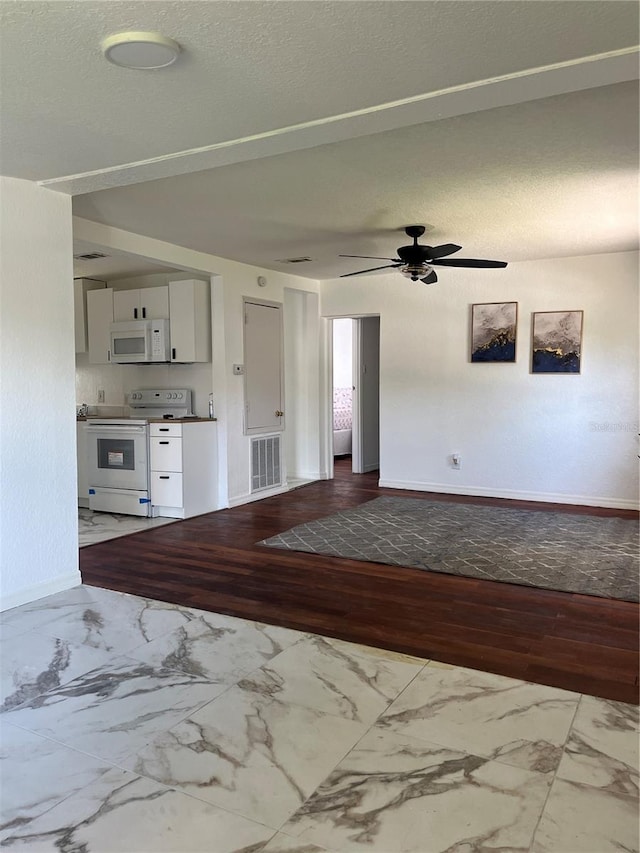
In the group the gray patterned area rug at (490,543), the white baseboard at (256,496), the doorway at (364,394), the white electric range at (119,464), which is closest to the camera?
the gray patterned area rug at (490,543)

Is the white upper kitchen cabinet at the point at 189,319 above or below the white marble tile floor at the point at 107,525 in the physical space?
above

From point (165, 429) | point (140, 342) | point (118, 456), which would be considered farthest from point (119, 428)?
point (140, 342)

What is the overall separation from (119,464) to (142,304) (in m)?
1.59

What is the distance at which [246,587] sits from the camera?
3689 millimetres

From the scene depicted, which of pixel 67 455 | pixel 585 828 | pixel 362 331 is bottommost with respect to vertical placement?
pixel 585 828

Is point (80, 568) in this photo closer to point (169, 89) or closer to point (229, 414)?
point (229, 414)

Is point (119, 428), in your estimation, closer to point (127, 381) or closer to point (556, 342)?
point (127, 381)

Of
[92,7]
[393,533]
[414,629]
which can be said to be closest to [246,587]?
[414,629]

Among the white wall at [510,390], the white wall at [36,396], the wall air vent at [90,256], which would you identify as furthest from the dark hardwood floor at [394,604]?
the white wall at [510,390]

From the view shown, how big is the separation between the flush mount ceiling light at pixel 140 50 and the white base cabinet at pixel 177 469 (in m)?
3.69

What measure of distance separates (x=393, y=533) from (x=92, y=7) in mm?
3930

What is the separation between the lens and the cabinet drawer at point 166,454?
556 cm

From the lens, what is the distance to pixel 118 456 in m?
5.82

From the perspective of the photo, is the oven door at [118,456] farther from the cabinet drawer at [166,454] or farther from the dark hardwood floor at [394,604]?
the dark hardwood floor at [394,604]
